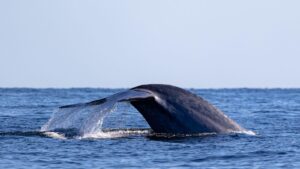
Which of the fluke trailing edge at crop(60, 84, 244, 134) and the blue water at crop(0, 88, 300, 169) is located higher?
the fluke trailing edge at crop(60, 84, 244, 134)

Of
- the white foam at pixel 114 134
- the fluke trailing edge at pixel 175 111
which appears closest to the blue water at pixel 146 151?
the white foam at pixel 114 134

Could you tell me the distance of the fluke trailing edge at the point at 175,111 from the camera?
1576 cm

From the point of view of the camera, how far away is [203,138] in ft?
51.5

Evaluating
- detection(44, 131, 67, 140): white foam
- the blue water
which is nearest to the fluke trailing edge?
the blue water

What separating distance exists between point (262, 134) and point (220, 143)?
2.70 meters

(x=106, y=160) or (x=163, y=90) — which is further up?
(x=163, y=90)

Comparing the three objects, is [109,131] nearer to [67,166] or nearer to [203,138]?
[203,138]

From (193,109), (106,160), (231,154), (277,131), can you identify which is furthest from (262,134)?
(106,160)

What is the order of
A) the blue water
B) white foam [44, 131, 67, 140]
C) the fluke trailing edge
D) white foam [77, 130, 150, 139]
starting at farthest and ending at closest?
white foam [77, 130, 150, 139] < white foam [44, 131, 67, 140] < the fluke trailing edge < the blue water

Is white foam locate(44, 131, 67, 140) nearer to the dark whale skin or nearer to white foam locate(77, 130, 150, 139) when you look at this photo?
white foam locate(77, 130, 150, 139)

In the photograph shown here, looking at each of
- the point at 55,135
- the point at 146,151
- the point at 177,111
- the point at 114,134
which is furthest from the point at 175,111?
the point at 55,135

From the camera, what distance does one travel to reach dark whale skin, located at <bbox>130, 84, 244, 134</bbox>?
51.8 feet

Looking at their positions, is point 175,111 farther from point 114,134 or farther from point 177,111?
point 114,134

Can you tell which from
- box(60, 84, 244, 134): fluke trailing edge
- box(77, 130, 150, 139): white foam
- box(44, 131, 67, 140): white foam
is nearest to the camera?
box(60, 84, 244, 134): fluke trailing edge
